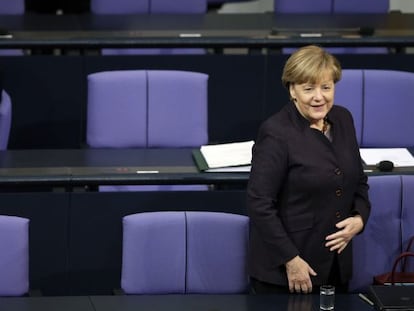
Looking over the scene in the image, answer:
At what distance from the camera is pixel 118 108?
5824mm

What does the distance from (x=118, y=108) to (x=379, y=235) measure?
1.54 m

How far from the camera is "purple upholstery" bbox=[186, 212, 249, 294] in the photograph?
4.59 meters

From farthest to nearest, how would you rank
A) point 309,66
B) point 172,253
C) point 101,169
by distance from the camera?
point 101,169 < point 172,253 < point 309,66

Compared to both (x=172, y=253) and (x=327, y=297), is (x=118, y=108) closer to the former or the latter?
(x=172, y=253)

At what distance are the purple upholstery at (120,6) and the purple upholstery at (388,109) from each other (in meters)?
1.96

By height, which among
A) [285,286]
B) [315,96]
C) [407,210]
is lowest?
[285,286]

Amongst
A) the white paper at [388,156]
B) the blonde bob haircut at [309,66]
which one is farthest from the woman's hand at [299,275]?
the white paper at [388,156]

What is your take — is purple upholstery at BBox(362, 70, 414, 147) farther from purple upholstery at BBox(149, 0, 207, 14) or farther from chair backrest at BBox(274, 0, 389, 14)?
purple upholstery at BBox(149, 0, 207, 14)

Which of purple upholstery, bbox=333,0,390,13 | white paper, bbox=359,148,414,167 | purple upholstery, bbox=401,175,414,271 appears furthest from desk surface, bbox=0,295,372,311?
purple upholstery, bbox=333,0,390,13

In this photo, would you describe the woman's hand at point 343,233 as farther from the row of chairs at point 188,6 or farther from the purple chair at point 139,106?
the row of chairs at point 188,6

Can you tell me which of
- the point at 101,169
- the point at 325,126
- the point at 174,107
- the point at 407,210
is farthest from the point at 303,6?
the point at 325,126

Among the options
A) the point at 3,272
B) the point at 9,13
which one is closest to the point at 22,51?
the point at 9,13

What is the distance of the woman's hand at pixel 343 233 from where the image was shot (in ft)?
14.4

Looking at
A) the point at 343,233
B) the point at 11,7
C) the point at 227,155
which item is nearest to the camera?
the point at 343,233
